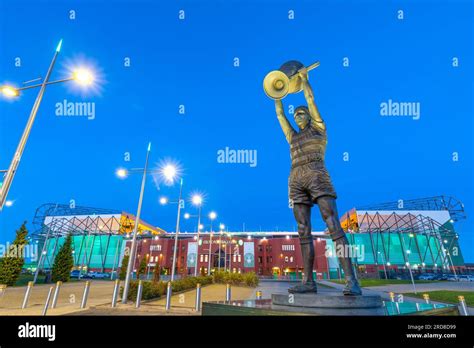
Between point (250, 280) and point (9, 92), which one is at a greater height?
point (9, 92)

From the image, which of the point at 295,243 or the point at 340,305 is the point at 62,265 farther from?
the point at 295,243

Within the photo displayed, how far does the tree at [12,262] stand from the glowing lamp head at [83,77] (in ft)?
81.5

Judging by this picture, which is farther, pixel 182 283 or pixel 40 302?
pixel 182 283

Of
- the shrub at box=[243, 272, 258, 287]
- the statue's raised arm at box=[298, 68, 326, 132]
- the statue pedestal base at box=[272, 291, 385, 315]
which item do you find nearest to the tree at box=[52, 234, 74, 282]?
the shrub at box=[243, 272, 258, 287]

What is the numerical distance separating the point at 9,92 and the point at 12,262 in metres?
25.4

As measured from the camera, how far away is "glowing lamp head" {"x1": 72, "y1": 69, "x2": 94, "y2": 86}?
8.88 meters

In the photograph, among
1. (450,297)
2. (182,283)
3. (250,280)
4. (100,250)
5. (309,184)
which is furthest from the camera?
(100,250)

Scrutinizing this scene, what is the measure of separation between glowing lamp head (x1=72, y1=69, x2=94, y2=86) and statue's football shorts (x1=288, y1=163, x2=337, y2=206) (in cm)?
785

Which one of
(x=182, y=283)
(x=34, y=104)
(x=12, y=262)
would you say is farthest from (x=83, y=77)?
(x=12, y=262)

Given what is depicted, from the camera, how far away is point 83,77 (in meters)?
9.02

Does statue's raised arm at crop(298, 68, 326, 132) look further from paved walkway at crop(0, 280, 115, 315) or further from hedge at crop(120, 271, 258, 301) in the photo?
hedge at crop(120, 271, 258, 301)
